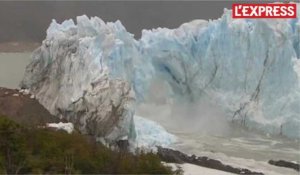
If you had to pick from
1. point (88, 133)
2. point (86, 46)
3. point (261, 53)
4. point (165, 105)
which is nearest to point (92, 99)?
point (88, 133)

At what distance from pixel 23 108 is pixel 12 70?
11834mm

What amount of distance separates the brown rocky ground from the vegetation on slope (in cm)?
599

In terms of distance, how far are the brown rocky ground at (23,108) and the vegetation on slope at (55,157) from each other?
236 inches

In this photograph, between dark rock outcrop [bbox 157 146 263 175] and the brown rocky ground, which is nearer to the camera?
dark rock outcrop [bbox 157 146 263 175]

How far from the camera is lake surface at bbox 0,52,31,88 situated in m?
28.7

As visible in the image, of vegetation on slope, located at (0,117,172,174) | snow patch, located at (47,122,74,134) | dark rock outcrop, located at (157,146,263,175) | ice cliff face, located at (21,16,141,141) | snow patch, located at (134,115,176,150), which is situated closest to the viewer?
vegetation on slope, located at (0,117,172,174)

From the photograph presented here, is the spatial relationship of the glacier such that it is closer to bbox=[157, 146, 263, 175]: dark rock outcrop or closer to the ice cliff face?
the ice cliff face

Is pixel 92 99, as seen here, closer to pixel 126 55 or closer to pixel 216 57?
pixel 126 55

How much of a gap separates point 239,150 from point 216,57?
4.87 m

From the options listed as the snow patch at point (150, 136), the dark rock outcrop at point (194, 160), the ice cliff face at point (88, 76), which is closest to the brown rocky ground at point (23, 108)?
the ice cliff face at point (88, 76)

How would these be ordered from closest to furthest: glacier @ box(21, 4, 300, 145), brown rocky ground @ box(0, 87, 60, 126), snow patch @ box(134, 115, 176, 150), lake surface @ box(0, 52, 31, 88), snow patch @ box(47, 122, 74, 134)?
snow patch @ box(47, 122, 74, 134), snow patch @ box(134, 115, 176, 150), brown rocky ground @ box(0, 87, 60, 126), glacier @ box(21, 4, 300, 145), lake surface @ box(0, 52, 31, 88)

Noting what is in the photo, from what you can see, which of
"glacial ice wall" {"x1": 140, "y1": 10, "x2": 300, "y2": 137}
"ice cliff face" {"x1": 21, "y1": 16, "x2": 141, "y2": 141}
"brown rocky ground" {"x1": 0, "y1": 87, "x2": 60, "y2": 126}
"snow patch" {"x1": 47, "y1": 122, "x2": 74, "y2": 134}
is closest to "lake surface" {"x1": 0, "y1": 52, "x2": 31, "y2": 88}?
"ice cliff face" {"x1": 21, "y1": 16, "x2": 141, "y2": 141}

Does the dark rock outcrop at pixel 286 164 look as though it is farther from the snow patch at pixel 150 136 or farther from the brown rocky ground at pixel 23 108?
the brown rocky ground at pixel 23 108

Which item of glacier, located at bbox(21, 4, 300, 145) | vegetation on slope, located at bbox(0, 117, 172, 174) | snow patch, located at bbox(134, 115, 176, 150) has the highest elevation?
glacier, located at bbox(21, 4, 300, 145)
